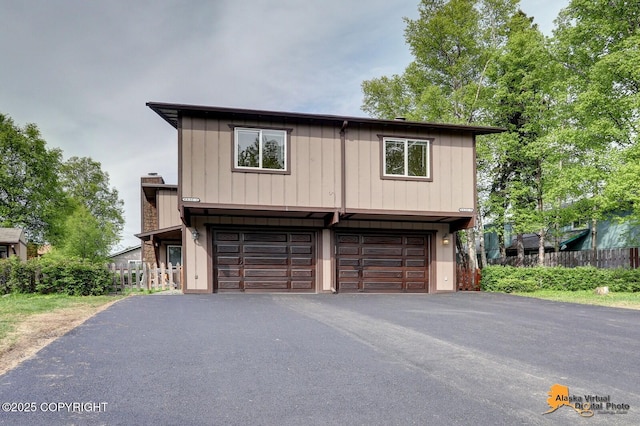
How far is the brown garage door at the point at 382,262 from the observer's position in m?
13.8

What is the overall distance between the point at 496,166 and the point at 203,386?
831 inches

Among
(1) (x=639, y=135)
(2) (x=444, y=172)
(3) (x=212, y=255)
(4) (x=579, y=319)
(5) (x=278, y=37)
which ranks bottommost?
(4) (x=579, y=319)

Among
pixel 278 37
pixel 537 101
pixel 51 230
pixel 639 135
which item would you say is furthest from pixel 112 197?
pixel 639 135

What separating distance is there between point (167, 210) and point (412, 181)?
11567 mm

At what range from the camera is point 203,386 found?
3754mm

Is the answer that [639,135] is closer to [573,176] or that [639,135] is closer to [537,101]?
[573,176]

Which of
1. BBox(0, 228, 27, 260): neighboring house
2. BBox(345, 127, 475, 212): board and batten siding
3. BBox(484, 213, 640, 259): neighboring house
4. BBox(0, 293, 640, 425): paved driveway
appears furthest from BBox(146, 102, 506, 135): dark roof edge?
BBox(0, 228, 27, 260): neighboring house

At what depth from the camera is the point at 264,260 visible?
1317 cm

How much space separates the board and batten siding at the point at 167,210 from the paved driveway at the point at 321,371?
11.3 metres

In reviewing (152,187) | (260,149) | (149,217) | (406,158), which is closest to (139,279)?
(260,149)

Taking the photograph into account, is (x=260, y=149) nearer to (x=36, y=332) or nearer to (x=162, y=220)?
(x=36, y=332)

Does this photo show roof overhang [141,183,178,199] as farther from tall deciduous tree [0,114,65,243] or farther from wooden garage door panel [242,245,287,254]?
tall deciduous tree [0,114,65,243]

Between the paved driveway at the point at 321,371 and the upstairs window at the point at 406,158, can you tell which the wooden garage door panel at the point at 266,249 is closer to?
the upstairs window at the point at 406,158

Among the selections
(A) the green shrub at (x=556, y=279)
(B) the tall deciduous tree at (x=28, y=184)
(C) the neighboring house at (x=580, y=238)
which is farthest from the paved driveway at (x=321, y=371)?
(B) the tall deciduous tree at (x=28, y=184)
